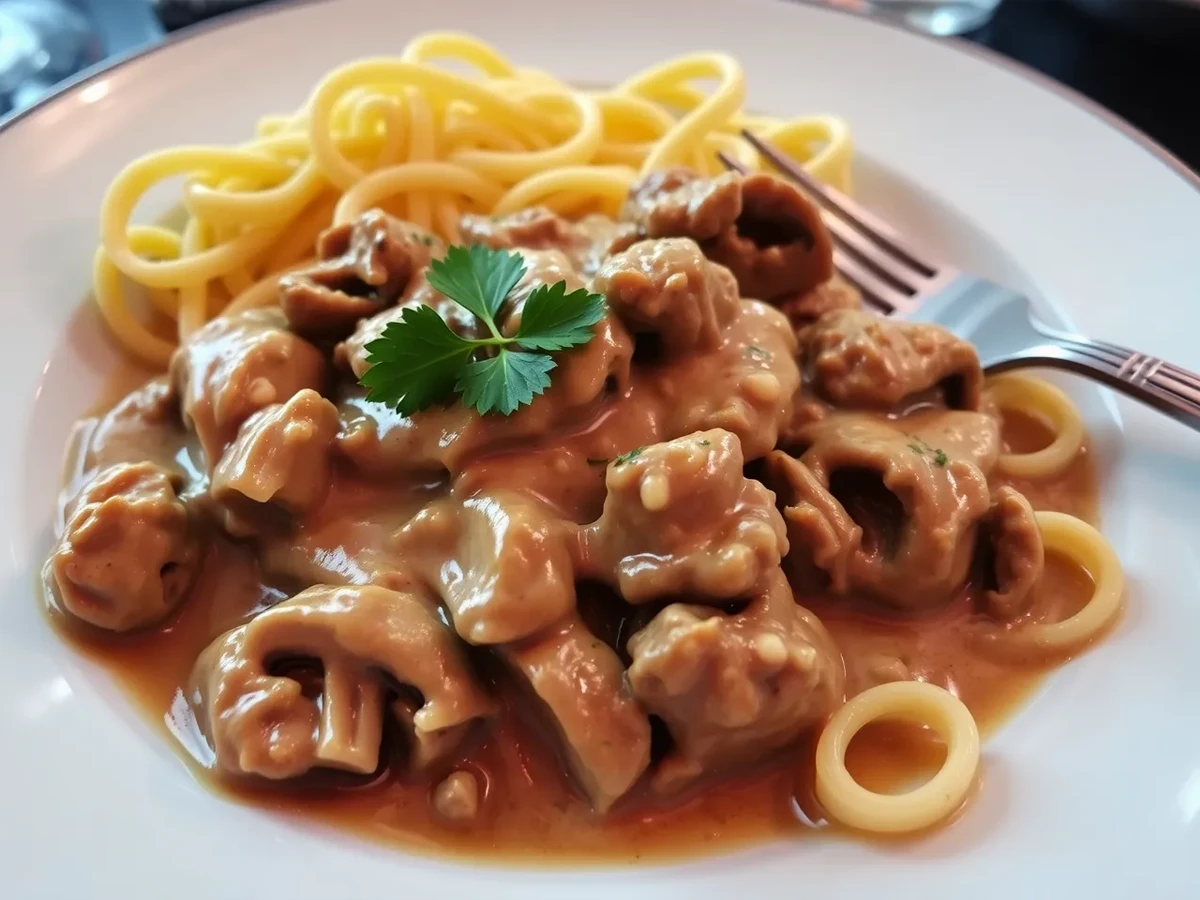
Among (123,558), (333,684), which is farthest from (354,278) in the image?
(333,684)

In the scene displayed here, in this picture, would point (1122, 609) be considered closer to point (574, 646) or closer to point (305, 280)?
point (574, 646)

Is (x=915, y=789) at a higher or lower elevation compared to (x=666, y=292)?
lower

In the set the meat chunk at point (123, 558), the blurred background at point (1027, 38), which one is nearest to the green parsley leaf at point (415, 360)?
the meat chunk at point (123, 558)

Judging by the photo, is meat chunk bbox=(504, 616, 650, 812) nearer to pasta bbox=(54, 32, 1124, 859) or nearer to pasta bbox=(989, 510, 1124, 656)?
pasta bbox=(54, 32, 1124, 859)

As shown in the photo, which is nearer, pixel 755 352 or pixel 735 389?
pixel 735 389

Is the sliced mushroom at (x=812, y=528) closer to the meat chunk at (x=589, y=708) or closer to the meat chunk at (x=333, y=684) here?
the meat chunk at (x=589, y=708)

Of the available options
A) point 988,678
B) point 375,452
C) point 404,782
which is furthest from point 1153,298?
point 404,782

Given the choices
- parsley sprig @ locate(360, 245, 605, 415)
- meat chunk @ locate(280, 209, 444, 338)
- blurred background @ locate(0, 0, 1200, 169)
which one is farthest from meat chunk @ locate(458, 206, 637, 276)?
blurred background @ locate(0, 0, 1200, 169)

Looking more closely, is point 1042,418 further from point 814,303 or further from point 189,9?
point 189,9
